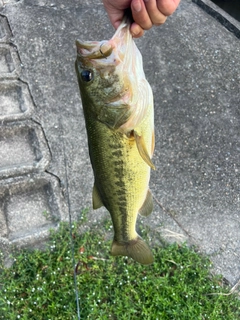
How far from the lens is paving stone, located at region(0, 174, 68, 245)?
10.2 feet

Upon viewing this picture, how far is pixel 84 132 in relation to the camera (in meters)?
3.55

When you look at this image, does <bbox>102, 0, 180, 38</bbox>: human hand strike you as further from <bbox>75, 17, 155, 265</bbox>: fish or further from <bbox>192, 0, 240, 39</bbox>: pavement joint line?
<bbox>192, 0, 240, 39</bbox>: pavement joint line

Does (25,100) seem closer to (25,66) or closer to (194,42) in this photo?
(25,66)

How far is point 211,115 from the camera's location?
12.5ft

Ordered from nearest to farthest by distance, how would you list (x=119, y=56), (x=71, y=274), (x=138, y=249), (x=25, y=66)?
(x=119, y=56) → (x=138, y=249) → (x=71, y=274) → (x=25, y=66)

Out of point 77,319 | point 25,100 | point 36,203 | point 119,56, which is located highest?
point 119,56

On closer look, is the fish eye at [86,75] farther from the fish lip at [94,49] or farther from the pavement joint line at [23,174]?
the pavement joint line at [23,174]

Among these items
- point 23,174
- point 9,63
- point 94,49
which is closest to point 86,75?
point 94,49

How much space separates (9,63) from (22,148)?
0.94 meters

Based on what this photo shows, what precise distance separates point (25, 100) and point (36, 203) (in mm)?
967

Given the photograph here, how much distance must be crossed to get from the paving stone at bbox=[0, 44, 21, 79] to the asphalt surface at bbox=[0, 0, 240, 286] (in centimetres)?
1

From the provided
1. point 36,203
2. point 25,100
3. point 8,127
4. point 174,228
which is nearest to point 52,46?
point 25,100

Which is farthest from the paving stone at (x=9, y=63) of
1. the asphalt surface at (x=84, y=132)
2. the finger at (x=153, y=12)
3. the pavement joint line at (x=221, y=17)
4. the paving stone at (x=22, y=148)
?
the pavement joint line at (x=221, y=17)

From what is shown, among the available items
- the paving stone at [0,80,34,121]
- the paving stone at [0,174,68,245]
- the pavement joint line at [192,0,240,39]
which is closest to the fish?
the paving stone at [0,174,68,245]
